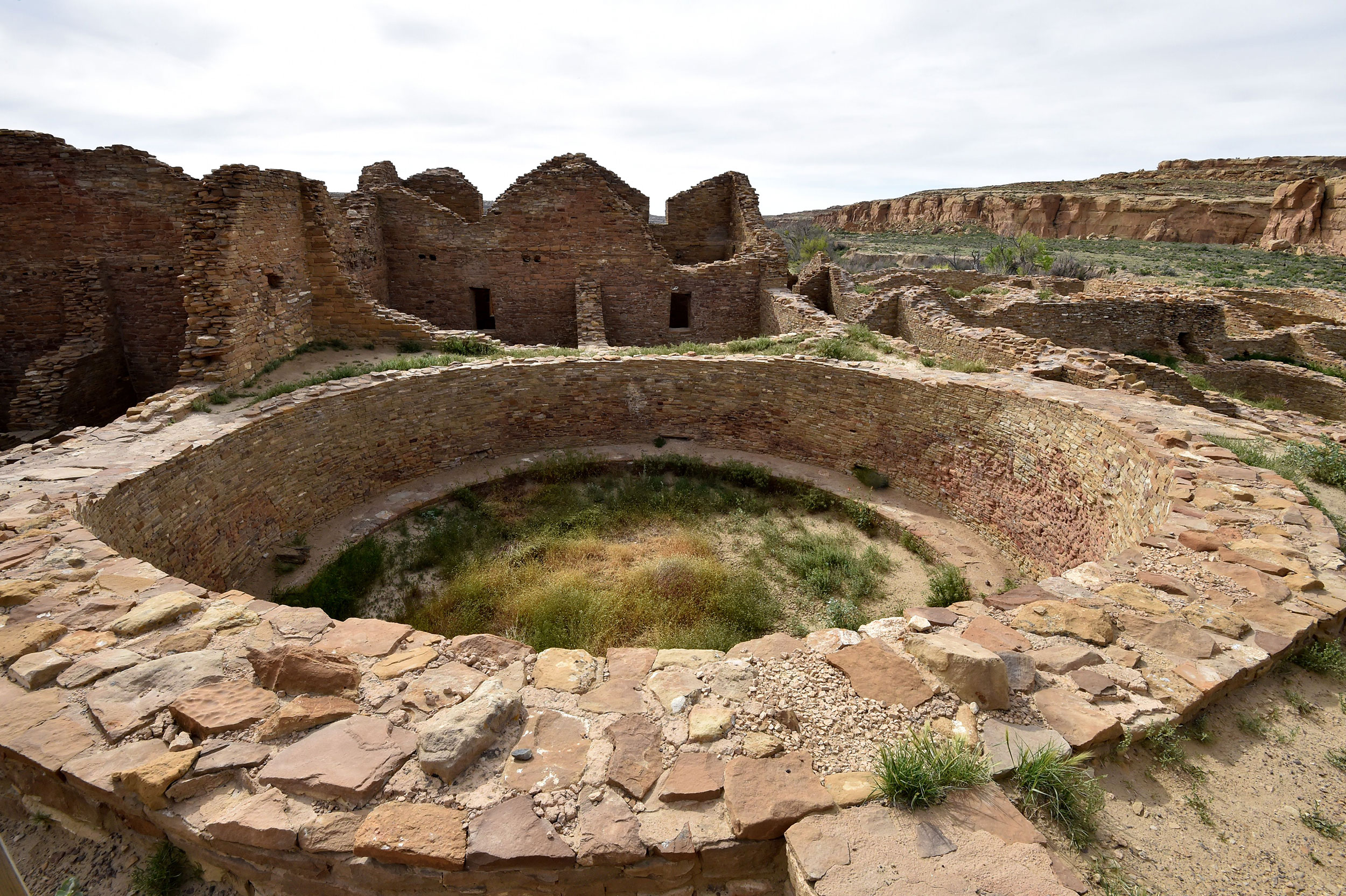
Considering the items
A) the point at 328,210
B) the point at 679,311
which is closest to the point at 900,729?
the point at 328,210

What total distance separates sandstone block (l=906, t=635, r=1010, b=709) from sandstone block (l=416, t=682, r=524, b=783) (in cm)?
215

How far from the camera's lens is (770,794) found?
2658 mm

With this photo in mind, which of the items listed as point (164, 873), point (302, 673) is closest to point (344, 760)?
point (302, 673)

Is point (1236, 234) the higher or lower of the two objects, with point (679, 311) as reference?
higher

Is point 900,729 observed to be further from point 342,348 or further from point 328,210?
point 328,210

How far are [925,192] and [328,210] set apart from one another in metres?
84.0

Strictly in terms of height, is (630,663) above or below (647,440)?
above

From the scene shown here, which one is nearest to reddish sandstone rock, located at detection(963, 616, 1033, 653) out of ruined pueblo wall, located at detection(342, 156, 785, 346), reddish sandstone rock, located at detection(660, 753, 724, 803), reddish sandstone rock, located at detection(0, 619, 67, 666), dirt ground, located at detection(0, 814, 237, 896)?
reddish sandstone rock, located at detection(660, 753, 724, 803)

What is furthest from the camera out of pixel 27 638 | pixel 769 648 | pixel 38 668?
pixel 769 648

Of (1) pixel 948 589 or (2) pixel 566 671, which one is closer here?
(2) pixel 566 671

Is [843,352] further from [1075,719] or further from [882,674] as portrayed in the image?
[1075,719]

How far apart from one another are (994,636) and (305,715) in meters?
3.69

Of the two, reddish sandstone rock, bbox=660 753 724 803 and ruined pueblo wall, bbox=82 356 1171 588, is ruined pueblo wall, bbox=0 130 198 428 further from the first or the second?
reddish sandstone rock, bbox=660 753 724 803

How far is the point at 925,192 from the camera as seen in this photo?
8031cm
